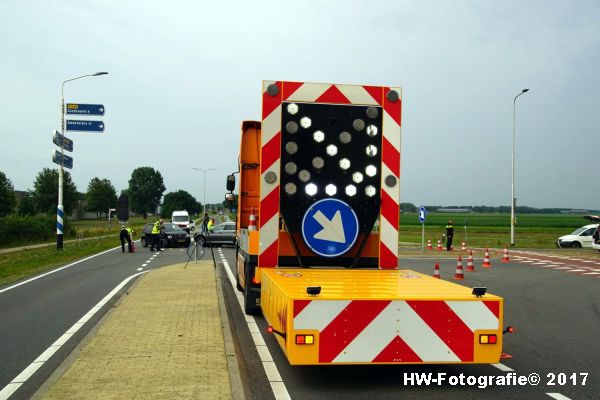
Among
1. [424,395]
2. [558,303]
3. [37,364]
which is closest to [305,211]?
[424,395]

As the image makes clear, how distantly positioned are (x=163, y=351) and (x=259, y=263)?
5.68 feet

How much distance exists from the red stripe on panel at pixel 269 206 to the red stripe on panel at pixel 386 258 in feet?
4.68

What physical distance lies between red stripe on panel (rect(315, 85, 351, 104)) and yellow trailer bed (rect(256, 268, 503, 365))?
3.05 m

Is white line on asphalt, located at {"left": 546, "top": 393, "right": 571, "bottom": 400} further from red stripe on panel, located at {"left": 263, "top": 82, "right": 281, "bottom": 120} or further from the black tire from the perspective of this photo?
red stripe on panel, located at {"left": 263, "top": 82, "right": 281, "bottom": 120}

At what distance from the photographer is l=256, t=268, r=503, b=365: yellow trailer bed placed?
5.37 meters

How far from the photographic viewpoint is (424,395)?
550 centimetres

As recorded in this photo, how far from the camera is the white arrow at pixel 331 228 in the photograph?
305 inches

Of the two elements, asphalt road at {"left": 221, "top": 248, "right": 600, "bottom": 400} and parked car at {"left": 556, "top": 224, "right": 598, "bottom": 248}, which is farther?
parked car at {"left": 556, "top": 224, "right": 598, "bottom": 248}

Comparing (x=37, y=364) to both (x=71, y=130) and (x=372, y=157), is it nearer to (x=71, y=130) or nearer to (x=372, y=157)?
(x=372, y=157)

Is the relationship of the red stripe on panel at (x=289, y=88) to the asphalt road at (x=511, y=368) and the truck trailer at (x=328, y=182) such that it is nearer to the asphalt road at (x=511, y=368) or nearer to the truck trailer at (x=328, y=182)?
the truck trailer at (x=328, y=182)

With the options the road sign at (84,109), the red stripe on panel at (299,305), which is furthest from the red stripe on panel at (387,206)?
the road sign at (84,109)

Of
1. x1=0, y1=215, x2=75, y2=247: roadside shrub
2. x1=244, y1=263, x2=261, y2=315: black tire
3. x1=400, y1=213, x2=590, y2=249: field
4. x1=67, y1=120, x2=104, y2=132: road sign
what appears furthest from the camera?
x1=400, y1=213, x2=590, y2=249: field

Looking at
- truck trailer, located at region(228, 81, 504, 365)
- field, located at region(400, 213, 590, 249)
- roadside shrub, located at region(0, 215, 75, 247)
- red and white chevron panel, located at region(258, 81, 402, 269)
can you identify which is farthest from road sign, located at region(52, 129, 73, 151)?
red and white chevron panel, located at region(258, 81, 402, 269)

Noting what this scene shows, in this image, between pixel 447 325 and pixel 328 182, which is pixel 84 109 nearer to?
pixel 328 182
